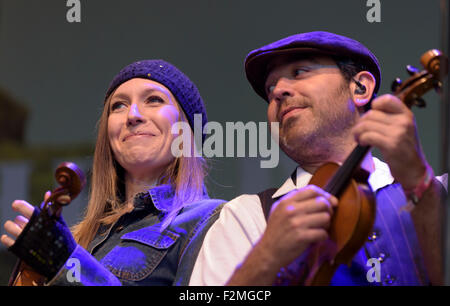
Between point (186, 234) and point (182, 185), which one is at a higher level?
point (182, 185)

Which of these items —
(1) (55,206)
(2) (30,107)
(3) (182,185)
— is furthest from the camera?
(2) (30,107)

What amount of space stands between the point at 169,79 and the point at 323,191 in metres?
1.19

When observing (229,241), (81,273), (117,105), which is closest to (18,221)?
(81,273)

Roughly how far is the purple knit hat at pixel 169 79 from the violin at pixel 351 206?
1.10 meters

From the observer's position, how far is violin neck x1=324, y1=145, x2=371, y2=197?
1388mm

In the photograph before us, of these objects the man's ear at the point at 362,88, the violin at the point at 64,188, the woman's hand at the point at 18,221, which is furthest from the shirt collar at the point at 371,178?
the woman's hand at the point at 18,221

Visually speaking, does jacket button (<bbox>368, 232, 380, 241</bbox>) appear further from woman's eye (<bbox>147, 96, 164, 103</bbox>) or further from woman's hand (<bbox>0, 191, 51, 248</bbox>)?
woman's eye (<bbox>147, 96, 164, 103</bbox>)

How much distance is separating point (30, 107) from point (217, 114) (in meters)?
1.32

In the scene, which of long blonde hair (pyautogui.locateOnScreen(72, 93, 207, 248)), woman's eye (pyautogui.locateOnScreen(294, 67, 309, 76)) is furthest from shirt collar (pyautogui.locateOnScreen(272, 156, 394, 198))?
long blonde hair (pyautogui.locateOnScreen(72, 93, 207, 248))

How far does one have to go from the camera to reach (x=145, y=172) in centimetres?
233

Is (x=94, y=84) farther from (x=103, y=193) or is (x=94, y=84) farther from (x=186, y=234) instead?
(x=186, y=234)

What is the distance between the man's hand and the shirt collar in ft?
1.17
